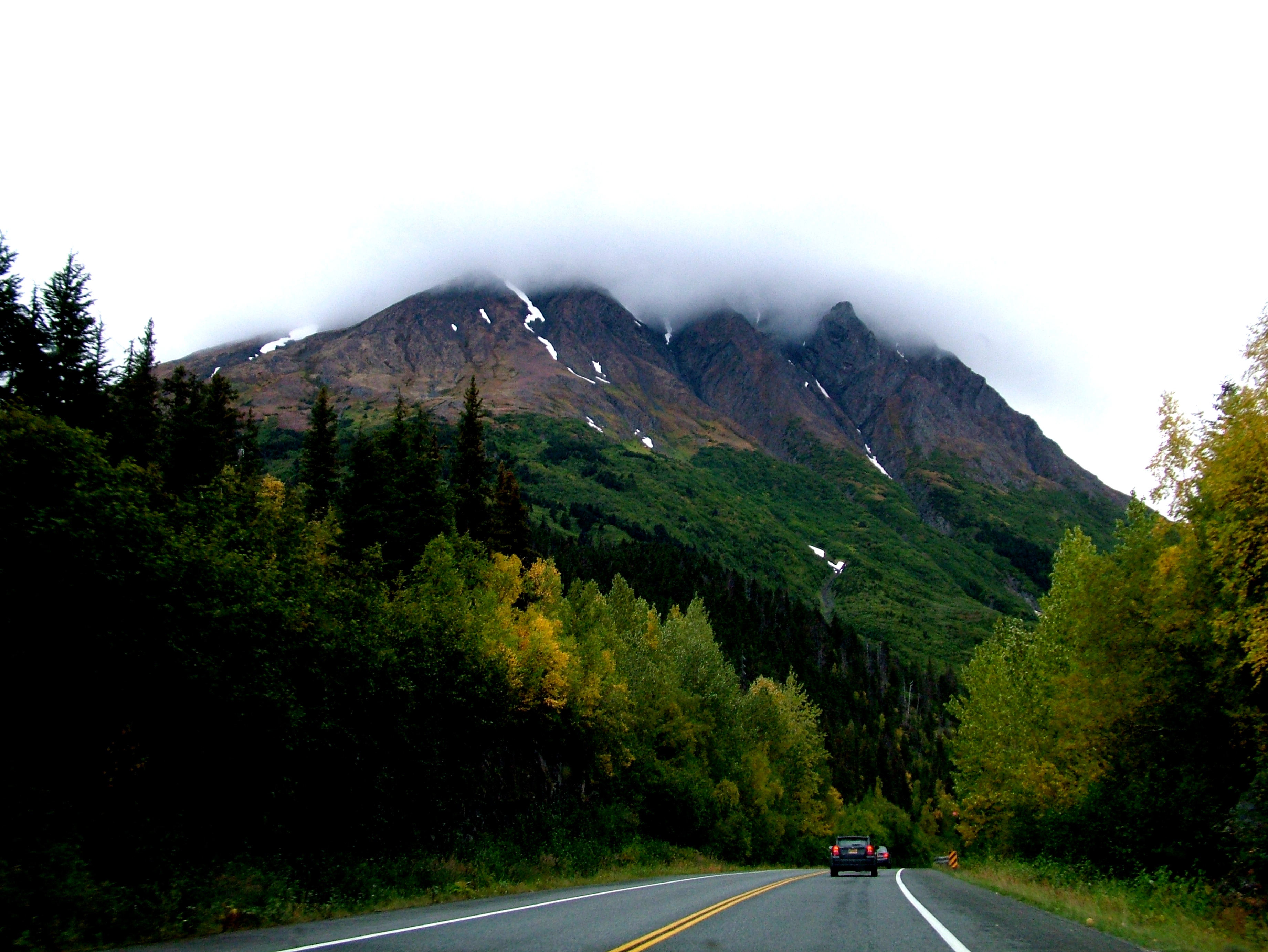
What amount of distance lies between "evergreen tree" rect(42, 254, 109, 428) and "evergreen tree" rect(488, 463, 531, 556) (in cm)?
2139

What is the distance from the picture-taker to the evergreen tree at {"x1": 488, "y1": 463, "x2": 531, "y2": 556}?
49.9 metres

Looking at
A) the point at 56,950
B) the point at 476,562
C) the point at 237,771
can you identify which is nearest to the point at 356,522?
the point at 476,562

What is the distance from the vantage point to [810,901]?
63.9ft

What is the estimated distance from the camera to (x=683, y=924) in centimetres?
1420

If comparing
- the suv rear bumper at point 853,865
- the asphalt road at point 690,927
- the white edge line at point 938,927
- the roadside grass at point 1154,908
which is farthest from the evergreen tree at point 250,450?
the roadside grass at point 1154,908

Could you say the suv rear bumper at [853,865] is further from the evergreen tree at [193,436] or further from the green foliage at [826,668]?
the green foliage at [826,668]

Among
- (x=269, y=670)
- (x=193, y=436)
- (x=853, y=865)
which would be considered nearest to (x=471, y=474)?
(x=193, y=436)

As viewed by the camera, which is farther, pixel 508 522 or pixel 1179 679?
pixel 508 522

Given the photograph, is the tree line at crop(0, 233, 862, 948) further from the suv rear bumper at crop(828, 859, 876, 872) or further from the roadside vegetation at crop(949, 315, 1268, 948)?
the roadside vegetation at crop(949, 315, 1268, 948)

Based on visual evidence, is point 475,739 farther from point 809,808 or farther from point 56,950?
point 809,808

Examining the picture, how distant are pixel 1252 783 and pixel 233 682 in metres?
22.8

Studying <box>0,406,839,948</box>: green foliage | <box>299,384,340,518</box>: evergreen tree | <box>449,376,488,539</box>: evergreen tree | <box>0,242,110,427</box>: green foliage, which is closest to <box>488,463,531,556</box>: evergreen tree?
<box>449,376,488,539</box>: evergreen tree

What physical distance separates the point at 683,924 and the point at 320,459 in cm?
4669

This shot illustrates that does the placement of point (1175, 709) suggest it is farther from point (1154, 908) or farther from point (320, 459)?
point (320, 459)
